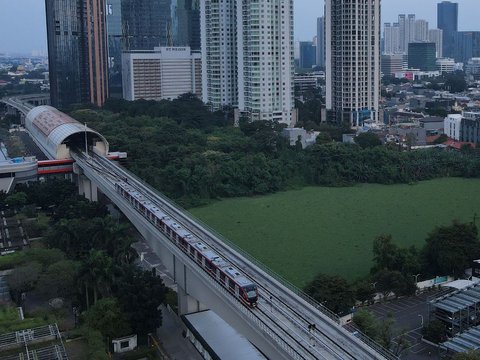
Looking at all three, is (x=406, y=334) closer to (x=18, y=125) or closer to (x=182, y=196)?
(x=182, y=196)

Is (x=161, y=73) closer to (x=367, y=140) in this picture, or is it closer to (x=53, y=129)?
(x=367, y=140)

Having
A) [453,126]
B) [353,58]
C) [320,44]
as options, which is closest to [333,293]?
[453,126]

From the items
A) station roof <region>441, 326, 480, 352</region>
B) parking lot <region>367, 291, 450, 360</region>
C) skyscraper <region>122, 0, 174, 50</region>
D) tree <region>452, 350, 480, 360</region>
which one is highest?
skyscraper <region>122, 0, 174, 50</region>

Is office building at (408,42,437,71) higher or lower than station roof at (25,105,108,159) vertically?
higher

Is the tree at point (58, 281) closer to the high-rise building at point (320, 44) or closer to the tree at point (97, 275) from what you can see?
the tree at point (97, 275)

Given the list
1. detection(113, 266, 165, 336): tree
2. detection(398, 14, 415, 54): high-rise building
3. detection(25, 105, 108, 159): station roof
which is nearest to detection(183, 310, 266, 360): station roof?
detection(113, 266, 165, 336): tree

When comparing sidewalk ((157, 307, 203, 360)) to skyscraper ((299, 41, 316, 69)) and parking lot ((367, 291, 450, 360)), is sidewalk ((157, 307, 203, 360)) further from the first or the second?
skyscraper ((299, 41, 316, 69))

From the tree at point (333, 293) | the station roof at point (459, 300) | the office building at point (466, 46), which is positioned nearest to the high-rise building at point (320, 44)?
the office building at point (466, 46)
